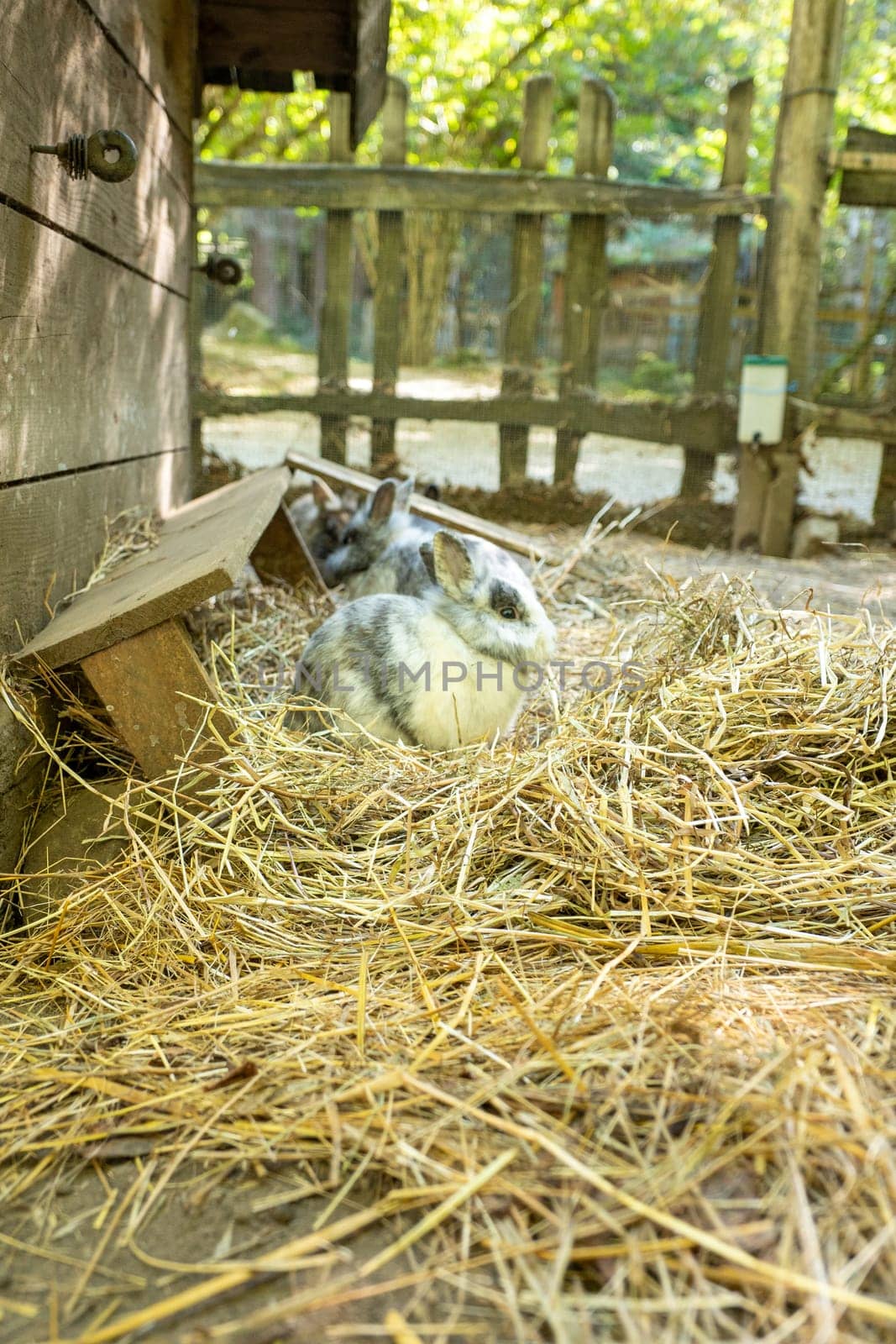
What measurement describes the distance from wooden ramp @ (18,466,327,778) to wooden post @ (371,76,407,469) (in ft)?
13.4

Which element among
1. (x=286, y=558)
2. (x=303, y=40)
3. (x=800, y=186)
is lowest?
(x=286, y=558)

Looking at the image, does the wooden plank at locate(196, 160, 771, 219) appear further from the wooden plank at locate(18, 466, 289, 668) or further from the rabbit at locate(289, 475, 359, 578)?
the wooden plank at locate(18, 466, 289, 668)

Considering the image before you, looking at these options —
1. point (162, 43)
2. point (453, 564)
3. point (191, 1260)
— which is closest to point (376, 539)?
point (453, 564)

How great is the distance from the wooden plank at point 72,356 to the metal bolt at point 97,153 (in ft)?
0.51

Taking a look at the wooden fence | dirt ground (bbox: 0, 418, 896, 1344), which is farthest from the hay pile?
the wooden fence

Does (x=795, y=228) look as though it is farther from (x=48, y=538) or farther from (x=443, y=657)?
(x=48, y=538)

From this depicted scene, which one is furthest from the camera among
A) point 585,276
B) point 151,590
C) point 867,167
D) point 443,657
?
point 585,276

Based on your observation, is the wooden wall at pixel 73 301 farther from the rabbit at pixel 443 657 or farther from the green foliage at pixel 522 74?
the green foliage at pixel 522 74

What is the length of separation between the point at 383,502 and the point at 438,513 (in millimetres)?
253

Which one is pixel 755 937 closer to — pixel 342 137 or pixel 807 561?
pixel 807 561

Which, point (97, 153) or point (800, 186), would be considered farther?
point (800, 186)

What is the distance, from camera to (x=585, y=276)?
6750 millimetres

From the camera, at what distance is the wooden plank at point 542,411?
664cm

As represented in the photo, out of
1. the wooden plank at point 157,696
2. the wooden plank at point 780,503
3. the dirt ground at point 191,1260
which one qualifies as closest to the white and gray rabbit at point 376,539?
the wooden plank at point 157,696
